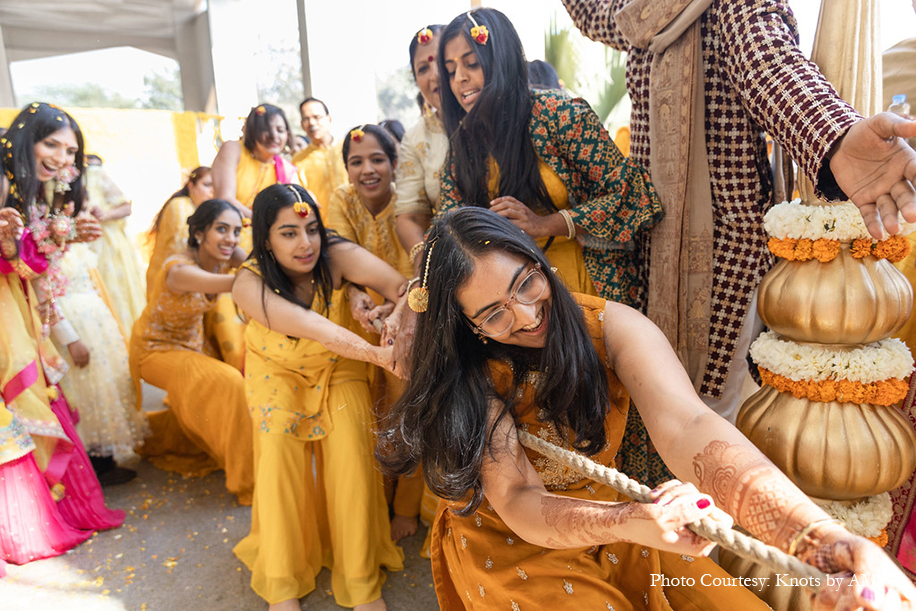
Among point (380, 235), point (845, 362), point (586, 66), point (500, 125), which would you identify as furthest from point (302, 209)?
point (586, 66)

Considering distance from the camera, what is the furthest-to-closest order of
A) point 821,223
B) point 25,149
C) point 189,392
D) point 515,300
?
point 189,392 < point 25,149 < point 821,223 < point 515,300

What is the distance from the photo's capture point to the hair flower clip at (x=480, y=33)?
202 centimetres

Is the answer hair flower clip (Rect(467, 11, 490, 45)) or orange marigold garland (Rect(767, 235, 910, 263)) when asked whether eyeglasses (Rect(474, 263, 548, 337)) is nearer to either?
orange marigold garland (Rect(767, 235, 910, 263))

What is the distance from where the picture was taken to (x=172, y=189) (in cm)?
604

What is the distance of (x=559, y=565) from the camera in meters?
1.46

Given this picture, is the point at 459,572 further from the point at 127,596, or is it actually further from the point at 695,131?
the point at 127,596

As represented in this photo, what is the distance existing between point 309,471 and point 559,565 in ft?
4.51

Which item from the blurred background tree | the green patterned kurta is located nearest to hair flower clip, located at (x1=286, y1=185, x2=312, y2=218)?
the green patterned kurta

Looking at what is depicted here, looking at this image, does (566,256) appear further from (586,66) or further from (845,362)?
(586,66)

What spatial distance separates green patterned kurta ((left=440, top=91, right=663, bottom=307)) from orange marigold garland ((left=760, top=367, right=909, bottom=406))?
656 millimetres

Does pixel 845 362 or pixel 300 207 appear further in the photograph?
pixel 300 207

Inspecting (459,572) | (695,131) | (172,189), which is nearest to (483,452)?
(459,572)

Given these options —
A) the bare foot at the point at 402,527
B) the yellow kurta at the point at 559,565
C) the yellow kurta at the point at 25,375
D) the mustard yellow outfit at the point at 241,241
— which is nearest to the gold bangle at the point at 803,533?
the yellow kurta at the point at 559,565

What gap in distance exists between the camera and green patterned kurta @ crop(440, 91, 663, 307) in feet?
6.39
